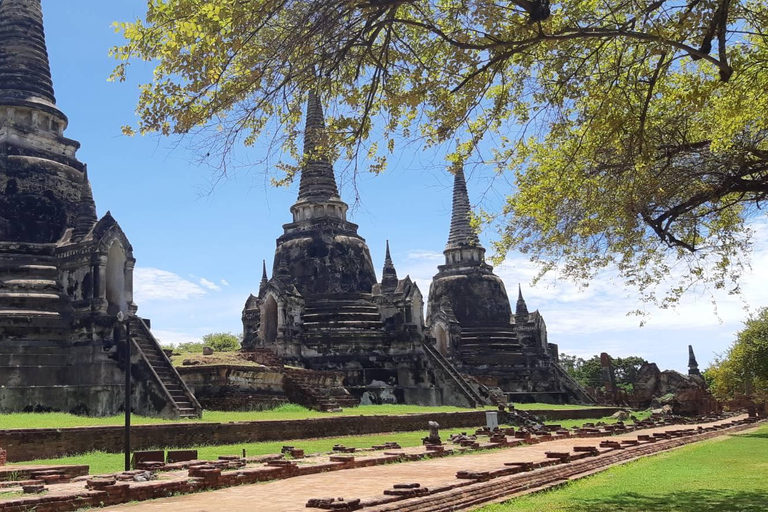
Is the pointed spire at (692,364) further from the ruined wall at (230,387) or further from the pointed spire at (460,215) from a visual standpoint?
the ruined wall at (230,387)

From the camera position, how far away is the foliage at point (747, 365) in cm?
3256

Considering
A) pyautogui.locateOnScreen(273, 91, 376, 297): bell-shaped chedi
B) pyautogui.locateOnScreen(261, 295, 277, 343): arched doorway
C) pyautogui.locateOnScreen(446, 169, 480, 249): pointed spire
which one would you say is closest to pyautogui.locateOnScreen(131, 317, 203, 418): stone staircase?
pyautogui.locateOnScreen(261, 295, 277, 343): arched doorway

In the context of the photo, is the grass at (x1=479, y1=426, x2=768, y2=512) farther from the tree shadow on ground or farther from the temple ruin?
the temple ruin

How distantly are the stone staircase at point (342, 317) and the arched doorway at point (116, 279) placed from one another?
33.7 feet

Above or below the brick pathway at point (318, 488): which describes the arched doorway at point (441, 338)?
above

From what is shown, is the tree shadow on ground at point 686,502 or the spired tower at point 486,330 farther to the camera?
the spired tower at point 486,330

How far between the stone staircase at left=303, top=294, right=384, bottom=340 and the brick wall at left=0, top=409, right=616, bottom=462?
8.59m

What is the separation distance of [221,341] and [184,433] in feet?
160

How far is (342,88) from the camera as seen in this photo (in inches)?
406

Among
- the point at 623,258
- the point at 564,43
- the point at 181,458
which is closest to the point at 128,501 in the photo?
the point at 181,458

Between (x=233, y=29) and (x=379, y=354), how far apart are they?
25724mm

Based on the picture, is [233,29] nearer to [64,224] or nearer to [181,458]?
[181,458]

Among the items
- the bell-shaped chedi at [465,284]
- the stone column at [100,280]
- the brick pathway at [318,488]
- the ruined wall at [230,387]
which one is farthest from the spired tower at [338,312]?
the brick pathway at [318,488]

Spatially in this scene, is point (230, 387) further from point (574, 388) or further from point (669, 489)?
point (574, 388)
